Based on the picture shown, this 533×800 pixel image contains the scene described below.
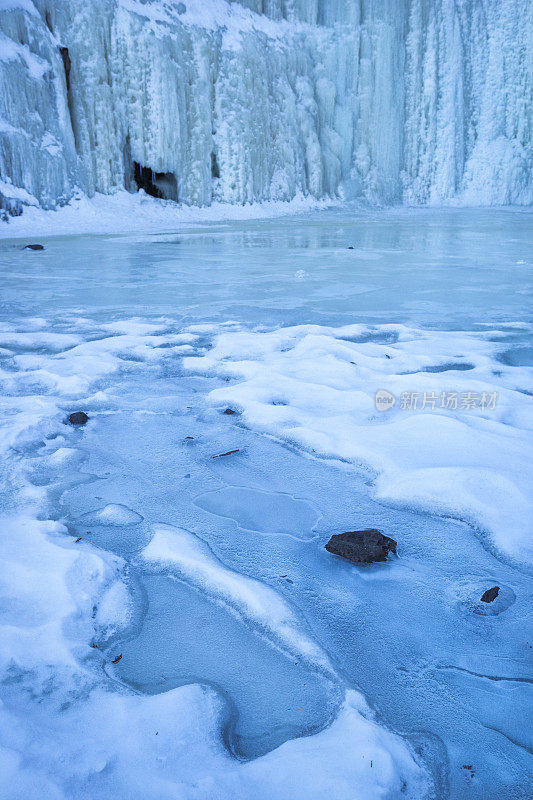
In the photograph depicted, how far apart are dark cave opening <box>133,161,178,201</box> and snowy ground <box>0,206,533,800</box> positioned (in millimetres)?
15483

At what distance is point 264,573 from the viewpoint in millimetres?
1511

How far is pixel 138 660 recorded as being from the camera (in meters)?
1.23

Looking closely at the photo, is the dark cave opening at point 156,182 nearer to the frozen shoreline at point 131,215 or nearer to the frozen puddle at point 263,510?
the frozen shoreline at point 131,215

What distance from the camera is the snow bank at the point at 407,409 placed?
1.83 metres

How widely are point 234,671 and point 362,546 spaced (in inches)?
19.8

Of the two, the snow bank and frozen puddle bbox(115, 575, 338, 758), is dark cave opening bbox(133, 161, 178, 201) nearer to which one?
the snow bank

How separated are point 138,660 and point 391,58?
91.5 feet

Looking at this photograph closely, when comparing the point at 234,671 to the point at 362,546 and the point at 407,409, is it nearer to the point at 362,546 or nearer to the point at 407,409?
the point at 362,546

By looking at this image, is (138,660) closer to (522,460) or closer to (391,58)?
(522,460)

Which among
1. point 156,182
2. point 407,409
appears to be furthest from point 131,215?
point 407,409

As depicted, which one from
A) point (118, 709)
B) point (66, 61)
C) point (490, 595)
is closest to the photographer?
point (118, 709)

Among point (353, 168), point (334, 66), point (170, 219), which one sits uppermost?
point (334, 66)

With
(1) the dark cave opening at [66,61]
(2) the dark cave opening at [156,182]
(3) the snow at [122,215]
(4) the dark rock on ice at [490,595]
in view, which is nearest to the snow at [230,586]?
(4) the dark rock on ice at [490,595]

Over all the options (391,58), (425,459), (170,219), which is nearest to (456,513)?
(425,459)
